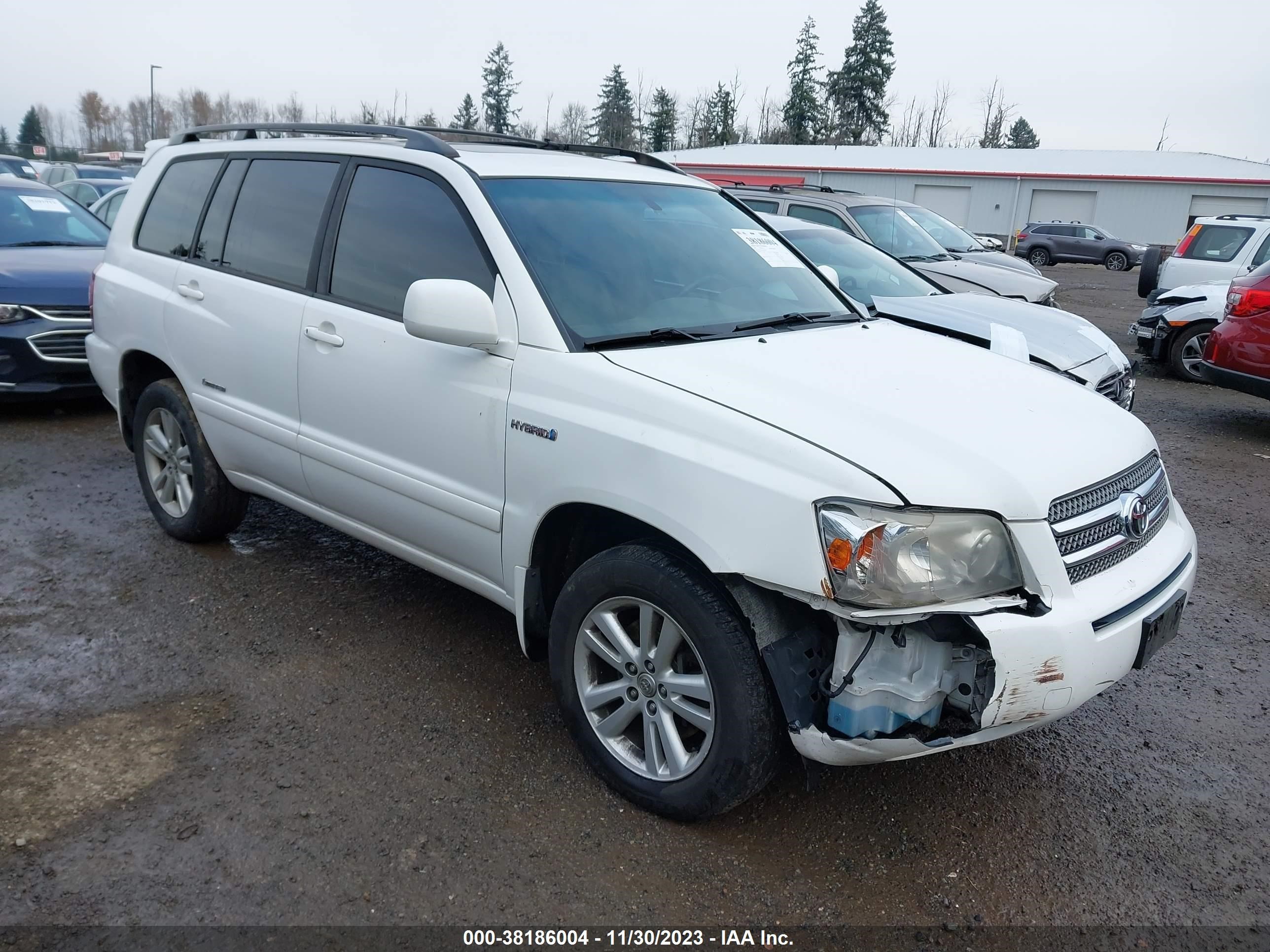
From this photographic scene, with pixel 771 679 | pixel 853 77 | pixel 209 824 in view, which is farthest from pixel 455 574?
pixel 853 77

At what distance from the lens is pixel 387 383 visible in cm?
345

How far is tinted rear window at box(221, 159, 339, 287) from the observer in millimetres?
3922

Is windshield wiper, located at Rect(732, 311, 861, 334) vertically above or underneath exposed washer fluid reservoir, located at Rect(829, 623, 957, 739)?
above

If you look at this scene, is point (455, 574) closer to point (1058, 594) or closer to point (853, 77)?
point (1058, 594)

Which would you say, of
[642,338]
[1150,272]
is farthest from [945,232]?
[642,338]

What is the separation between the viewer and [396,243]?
359cm

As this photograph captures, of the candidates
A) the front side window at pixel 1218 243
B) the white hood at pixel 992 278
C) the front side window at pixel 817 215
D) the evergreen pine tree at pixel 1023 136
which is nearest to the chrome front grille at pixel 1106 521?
the white hood at pixel 992 278

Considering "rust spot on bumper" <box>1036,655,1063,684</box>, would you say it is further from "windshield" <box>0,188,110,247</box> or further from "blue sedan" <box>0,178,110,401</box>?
"windshield" <box>0,188,110,247</box>

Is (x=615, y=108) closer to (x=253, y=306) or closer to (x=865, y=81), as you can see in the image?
(x=865, y=81)

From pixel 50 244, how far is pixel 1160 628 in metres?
8.60

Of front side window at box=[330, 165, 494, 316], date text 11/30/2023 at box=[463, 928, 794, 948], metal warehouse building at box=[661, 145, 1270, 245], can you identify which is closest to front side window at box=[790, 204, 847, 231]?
front side window at box=[330, 165, 494, 316]

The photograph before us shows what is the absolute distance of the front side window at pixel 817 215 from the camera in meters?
9.66

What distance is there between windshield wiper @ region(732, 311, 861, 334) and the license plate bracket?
5.06ft

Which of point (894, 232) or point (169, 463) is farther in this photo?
point (894, 232)
